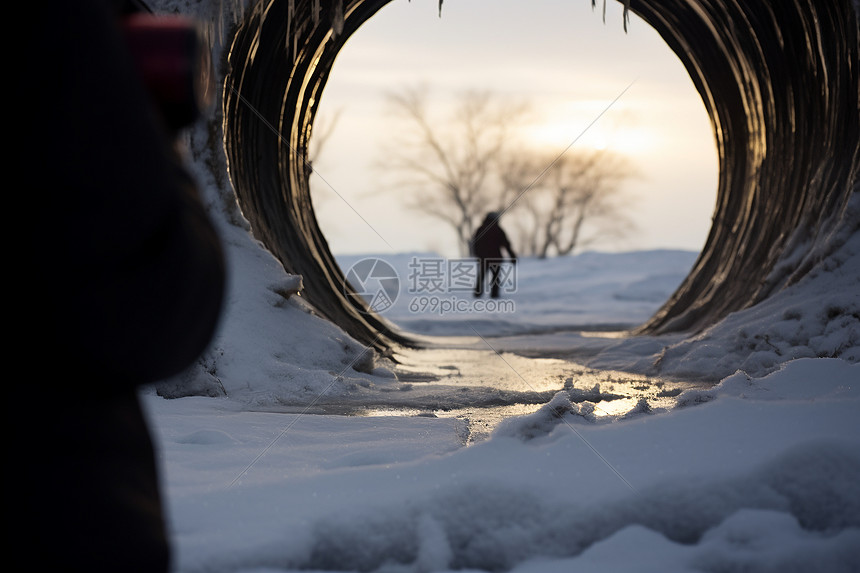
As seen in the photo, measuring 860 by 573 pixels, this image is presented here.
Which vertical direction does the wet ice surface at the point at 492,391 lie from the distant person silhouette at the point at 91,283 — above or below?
below

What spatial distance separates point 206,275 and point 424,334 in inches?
390

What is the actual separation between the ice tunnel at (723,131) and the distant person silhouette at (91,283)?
476 cm

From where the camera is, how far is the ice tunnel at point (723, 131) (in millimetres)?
5328

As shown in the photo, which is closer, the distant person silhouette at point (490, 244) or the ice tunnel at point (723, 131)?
the ice tunnel at point (723, 131)

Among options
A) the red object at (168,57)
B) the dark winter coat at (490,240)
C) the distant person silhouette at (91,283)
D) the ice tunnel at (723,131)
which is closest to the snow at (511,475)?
the distant person silhouette at (91,283)

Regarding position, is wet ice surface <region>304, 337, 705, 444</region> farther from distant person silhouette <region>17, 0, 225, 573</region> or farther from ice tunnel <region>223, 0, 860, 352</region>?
distant person silhouette <region>17, 0, 225, 573</region>

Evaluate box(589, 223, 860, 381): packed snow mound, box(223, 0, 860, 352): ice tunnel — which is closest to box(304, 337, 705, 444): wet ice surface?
box(589, 223, 860, 381): packed snow mound

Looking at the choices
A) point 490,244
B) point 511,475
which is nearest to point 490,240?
point 490,244

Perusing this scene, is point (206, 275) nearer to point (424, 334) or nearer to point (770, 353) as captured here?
point (770, 353)

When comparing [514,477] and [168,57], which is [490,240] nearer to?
→ [514,477]

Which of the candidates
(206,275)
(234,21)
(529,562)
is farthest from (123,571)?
(234,21)

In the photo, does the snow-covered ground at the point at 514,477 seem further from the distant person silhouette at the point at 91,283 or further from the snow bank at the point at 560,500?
the distant person silhouette at the point at 91,283

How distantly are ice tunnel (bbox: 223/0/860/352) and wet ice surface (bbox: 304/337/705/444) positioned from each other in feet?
3.66

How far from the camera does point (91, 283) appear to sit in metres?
0.73
